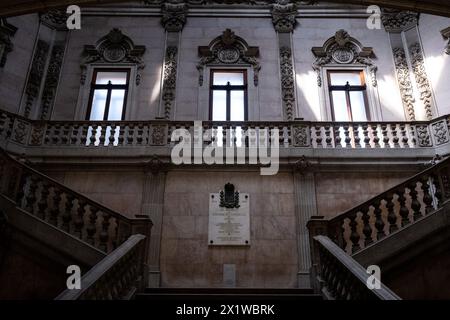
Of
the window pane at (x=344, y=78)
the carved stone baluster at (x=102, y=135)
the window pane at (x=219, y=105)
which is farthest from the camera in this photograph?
the window pane at (x=344, y=78)

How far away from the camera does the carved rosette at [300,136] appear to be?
36.8 ft

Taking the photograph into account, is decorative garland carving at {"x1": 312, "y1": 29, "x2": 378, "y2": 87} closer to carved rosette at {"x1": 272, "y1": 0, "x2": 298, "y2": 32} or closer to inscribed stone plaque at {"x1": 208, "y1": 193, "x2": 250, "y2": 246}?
carved rosette at {"x1": 272, "y1": 0, "x2": 298, "y2": 32}

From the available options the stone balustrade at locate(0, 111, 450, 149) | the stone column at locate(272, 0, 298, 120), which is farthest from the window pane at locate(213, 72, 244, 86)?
the stone balustrade at locate(0, 111, 450, 149)

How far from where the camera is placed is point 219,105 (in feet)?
42.2

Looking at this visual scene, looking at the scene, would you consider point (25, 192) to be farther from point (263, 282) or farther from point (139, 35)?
point (139, 35)

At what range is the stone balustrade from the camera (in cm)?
1123

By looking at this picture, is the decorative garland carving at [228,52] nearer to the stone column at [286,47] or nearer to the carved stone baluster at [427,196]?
the stone column at [286,47]

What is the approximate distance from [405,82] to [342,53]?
2069 mm

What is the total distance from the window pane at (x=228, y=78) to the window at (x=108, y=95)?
264 centimetres

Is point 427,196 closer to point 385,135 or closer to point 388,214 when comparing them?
point 388,214

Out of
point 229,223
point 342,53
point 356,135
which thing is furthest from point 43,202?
point 342,53

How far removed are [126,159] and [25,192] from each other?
10.1 ft

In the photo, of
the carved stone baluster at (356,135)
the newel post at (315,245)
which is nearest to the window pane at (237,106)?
the carved stone baluster at (356,135)
